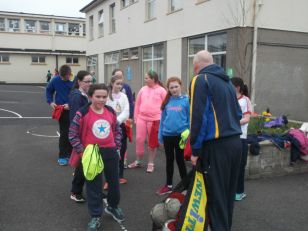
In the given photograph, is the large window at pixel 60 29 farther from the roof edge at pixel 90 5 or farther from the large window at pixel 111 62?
the large window at pixel 111 62

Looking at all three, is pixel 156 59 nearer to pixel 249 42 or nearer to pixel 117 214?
pixel 249 42

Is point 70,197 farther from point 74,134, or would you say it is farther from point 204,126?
point 204,126

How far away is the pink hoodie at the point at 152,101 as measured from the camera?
6254 mm

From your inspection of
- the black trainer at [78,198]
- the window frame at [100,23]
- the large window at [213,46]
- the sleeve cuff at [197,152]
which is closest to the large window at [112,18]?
the window frame at [100,23]

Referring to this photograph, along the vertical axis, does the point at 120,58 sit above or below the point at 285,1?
below

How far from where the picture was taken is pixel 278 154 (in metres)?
6.35

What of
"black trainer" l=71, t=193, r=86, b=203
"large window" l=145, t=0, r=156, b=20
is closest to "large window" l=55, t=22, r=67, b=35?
"large window" l=145, t=0, r=156, b=20

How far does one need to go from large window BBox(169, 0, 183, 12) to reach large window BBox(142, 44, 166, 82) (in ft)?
5.49

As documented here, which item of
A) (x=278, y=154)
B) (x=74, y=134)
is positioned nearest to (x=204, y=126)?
(x=74, y=134)

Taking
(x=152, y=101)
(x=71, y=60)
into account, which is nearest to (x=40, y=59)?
(x=71, y=60)

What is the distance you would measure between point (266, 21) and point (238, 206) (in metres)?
7.86

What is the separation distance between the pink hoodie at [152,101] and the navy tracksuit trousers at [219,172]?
2.84m

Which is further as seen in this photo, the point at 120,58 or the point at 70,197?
the point at 120,58

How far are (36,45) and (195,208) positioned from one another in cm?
4259
